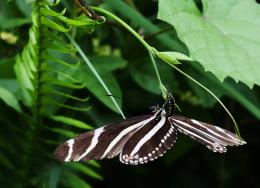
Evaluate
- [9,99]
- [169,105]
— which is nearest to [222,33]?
[169,105]

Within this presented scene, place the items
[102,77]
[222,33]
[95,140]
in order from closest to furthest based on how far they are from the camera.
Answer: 1. [95,140]
2. [222,33]
3. [102,77]

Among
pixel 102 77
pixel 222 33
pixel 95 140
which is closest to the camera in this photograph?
pixel 95 140

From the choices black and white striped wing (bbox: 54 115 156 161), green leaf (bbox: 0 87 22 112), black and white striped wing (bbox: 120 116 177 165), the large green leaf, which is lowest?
green leaf (bbox: 0 87 22 112)

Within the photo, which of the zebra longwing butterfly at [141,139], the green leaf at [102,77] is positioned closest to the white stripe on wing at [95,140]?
the zebra longwing butterfly at [141,139]

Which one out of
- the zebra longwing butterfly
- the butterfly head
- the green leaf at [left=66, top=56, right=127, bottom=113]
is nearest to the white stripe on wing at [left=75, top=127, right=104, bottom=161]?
the zebra longwing butterfly

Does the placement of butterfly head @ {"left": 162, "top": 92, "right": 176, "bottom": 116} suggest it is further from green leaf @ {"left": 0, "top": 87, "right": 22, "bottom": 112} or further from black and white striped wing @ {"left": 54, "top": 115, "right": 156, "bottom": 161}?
green leaf @ {"left": 0, "top": 87, "right": 22, "bottom": 112}

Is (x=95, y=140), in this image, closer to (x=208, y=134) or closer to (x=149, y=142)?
(x=149, y=142)

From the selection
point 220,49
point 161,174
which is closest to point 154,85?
point 220,49
